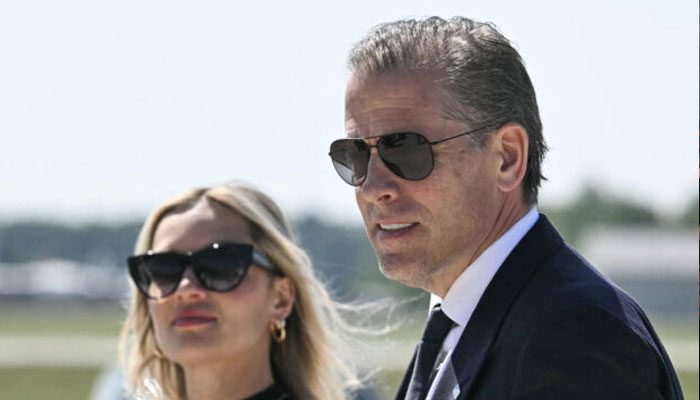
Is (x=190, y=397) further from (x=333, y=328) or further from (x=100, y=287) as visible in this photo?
(x=100, y=287)

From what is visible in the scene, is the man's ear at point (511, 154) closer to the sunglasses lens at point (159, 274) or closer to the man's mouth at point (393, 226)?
the man's mouth at point (393, 226)

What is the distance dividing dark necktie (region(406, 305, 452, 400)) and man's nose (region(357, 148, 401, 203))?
0.94 ft

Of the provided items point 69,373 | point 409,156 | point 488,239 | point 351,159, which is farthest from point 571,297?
point 69,373

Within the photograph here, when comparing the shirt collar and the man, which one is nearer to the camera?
the man

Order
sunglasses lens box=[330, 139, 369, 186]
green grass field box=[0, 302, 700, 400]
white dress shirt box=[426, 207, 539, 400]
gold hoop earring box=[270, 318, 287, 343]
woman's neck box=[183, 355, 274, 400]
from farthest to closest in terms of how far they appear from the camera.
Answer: green grass field box=[0, 302, 700, 400]
gold hoop earring box=[270, 318, 287, 343]
woman's neck box=[183, 355, 274, 400]
sunglasses lens box=[330, 139, 369, 186]
white dress shirt box=[426, 207, 539, 400]

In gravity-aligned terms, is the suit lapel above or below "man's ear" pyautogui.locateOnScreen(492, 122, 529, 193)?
below

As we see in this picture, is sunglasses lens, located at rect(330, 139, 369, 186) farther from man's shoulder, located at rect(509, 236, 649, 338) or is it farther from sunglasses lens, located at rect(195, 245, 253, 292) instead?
sunglasses lens, located at rect(195, 245, 253, 292)

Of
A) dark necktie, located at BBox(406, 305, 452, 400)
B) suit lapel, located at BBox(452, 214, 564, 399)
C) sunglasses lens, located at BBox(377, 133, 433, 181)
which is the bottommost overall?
dark necktie, located at BBox(406, 305, 452, 400)

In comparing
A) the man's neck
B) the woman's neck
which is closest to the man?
the man's neck

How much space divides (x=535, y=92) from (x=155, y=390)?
203 cm

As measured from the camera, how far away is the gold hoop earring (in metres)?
4.07

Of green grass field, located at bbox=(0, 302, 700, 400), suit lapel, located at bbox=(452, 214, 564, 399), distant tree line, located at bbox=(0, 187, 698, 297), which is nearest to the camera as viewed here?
suit lapel, located at bbox=(452, 214, 564, 399)

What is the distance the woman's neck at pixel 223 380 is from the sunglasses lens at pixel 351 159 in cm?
143

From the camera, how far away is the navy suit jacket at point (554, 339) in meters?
1.98
